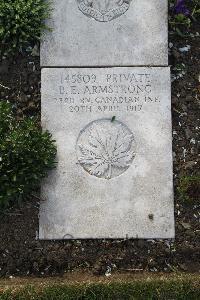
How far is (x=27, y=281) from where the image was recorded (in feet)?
14.8

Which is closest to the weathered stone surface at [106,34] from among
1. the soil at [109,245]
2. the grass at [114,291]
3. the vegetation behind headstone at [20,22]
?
the vegetation behind headstone at [20,22]

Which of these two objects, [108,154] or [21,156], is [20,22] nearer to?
[21,156]

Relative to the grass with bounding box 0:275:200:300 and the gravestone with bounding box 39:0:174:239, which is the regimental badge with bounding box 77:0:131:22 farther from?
the grass with bounding box 0:275:200:300

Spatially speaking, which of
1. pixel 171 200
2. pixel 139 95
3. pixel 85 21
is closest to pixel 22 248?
pixel 171 200

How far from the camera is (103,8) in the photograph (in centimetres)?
482

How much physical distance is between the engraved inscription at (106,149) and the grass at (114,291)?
91 cm

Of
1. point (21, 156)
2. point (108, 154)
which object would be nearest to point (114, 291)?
point (108, 154)

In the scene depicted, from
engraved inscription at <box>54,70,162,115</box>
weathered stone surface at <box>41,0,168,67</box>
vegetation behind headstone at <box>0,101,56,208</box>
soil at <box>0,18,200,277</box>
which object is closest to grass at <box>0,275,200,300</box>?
soil at <box>0,18,200,277</box>

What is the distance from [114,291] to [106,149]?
45.5 inches

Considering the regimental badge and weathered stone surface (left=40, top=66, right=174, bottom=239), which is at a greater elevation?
the regimental badge

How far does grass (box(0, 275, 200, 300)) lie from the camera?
437 cm

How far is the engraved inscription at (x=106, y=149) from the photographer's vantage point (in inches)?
183

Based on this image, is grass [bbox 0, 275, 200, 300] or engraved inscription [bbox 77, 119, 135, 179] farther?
engraved inscription [bbox 77, 119, 135, 179]

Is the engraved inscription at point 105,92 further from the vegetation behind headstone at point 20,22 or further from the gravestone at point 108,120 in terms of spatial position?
the vegetation behind headstone at point 20,22
